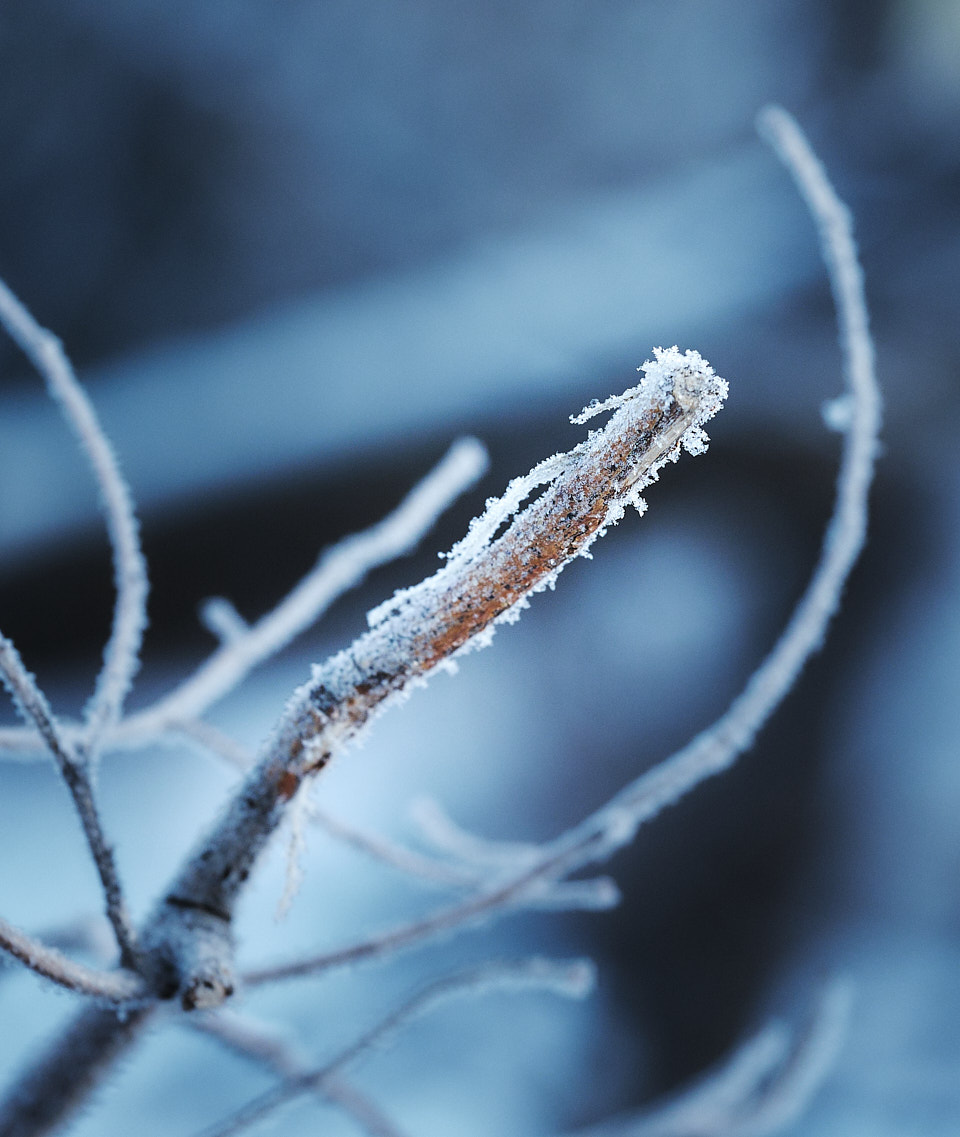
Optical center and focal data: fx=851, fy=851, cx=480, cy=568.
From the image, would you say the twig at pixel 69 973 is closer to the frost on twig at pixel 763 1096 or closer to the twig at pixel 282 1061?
the twig at pixel 282 1061

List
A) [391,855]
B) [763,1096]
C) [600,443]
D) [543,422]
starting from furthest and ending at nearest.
Answer: [543,422] → [763,1096] → [391,855] → [600,443]

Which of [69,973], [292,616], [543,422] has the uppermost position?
[543,422]

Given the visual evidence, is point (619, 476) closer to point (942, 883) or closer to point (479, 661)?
point (479, 661)

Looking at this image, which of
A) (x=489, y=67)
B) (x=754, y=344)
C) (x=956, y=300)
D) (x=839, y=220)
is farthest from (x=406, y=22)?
(x=839, y=220)

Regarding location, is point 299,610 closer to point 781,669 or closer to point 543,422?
point 781,669

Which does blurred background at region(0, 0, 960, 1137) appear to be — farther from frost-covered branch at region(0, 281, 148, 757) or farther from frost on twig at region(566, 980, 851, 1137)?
frost-covered branch at region(0, 281, 148, 757)

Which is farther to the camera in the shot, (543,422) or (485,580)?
(543,422)

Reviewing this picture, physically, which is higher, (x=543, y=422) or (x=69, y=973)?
(x=543, y=422)

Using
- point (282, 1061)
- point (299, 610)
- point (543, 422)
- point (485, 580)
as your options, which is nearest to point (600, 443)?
point (485, 580)

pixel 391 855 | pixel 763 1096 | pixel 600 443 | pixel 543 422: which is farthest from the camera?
pixel 543 422
